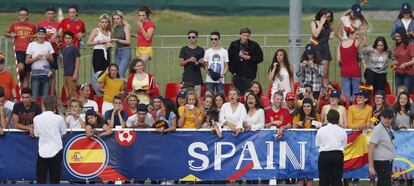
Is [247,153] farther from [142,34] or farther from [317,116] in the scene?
[142,34]

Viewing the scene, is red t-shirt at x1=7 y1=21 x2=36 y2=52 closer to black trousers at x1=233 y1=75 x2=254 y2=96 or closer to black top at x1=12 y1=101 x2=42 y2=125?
black top at x1=12 y1=101 x2=42 y2=125

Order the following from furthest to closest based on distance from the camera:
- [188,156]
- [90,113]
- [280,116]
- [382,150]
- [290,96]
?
1. [290,96]
2. [280,116]
3. [188,156]
4. [90,113]
5. [382,150]

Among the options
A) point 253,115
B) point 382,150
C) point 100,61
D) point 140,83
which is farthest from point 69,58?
point 382,150

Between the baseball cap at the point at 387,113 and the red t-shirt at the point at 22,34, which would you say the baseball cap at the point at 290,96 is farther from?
the red t-shirt at the point at 22,34

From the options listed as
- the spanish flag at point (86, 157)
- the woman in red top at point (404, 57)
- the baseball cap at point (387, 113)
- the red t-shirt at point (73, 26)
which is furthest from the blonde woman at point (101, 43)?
the baseball cap at point (387, 113)

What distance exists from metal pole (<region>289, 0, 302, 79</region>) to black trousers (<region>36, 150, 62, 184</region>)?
5.89 meters

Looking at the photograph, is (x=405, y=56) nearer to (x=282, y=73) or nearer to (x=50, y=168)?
(x=282, y=73)

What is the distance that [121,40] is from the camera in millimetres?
26844

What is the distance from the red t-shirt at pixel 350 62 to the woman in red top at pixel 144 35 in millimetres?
3591

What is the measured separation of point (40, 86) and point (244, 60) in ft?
12.4

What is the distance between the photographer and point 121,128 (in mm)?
23422

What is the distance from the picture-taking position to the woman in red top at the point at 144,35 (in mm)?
26938

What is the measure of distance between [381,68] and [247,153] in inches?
152

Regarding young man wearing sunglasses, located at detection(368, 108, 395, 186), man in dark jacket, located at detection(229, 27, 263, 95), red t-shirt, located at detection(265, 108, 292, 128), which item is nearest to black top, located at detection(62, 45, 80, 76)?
man in dark jacket, located at detection(229, 27, 263, 95)
